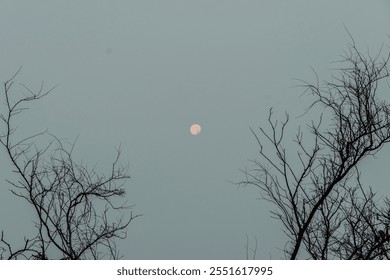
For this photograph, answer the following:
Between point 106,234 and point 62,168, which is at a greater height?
point 62,168

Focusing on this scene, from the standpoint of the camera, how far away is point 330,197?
27.2 ft

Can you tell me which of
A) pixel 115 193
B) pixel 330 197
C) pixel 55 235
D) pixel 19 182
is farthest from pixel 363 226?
pixel 19 182

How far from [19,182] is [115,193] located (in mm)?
1231

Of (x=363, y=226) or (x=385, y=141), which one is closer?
(x=385, y=141)

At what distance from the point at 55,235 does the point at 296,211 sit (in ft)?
9.89
